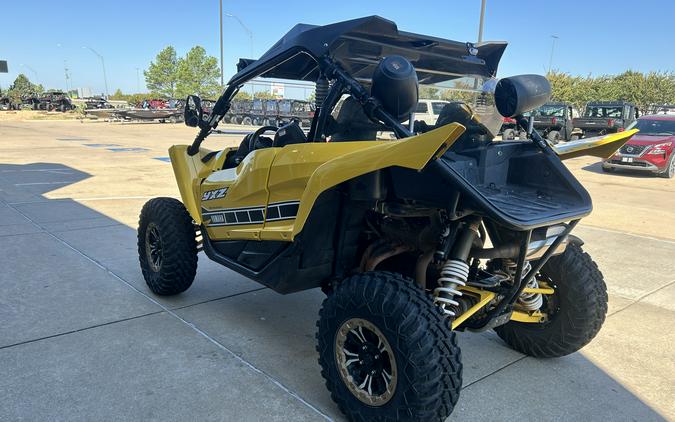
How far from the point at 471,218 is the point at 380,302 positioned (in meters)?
0.63

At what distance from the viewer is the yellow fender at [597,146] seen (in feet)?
9.57

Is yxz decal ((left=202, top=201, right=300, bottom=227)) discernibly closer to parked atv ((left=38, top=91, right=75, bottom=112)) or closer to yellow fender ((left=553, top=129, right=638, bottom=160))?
yellow fender ((left=553, top=129, right=638, bottom=160))

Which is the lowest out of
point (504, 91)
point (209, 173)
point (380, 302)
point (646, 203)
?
point (646, 203)

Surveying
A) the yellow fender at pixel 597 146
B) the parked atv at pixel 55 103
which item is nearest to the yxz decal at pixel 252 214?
the yellow fender at pixel 597 146

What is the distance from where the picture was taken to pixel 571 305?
3121mm

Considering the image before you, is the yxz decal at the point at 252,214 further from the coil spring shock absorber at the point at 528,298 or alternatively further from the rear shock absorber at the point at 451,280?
the coil spring shock absorber at the point at 528,298

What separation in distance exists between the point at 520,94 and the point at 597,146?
2.62 feet

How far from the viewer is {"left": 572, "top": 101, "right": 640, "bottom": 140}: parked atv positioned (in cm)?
2161

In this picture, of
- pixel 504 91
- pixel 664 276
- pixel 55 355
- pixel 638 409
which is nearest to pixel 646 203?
pixel 664 276

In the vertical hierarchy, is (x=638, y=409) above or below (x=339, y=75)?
below

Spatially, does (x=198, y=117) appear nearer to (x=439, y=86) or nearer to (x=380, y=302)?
(x=439, y=86)

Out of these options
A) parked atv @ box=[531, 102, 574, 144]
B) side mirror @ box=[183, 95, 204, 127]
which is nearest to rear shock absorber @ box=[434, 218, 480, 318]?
side mirror @ box=[183, 95, 204, 127]

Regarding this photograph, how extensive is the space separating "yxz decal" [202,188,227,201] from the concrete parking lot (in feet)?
2.42

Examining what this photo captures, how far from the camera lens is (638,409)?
2.81 metres
